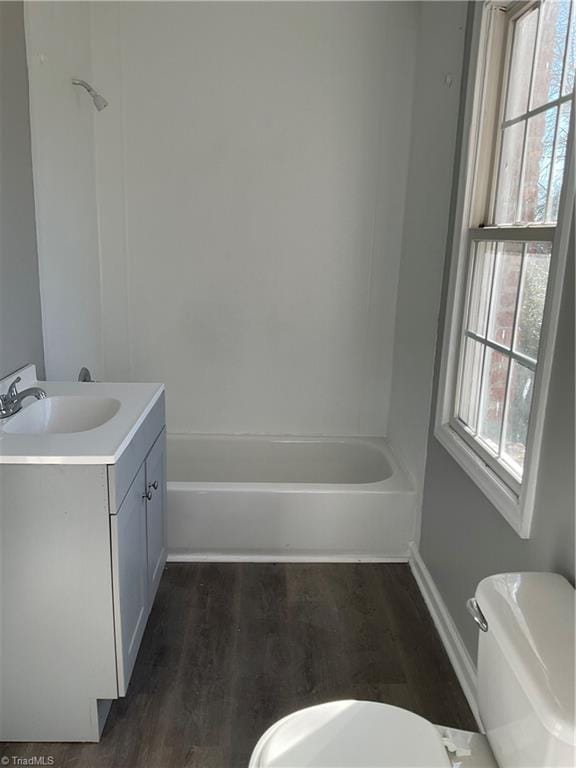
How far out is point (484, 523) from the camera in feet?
5.86

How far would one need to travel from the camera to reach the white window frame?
137 centimetres

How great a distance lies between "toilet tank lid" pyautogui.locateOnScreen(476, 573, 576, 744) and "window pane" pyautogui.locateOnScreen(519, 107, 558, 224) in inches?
Answer: 37.0

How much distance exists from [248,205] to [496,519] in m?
1.95

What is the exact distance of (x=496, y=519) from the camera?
1.70 m

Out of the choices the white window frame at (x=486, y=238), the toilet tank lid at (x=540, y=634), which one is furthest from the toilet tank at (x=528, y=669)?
the white window frame at (x=486, y=238)

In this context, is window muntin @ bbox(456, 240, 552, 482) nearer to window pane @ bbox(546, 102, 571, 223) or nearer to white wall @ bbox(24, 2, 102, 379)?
window pane @ bbox(546, 102, 571, 223)

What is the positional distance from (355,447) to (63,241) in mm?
1736

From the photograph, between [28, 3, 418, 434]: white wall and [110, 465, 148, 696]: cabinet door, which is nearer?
[110, 465, 148, 696]: cabinet door

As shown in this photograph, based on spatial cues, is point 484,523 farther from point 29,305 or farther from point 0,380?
point 29,305

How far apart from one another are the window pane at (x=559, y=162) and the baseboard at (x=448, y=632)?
1.36 meters

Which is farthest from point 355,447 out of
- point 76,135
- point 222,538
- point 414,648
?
point 76,135

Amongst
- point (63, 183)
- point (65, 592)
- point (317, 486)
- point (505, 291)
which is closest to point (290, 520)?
point (317, 486)

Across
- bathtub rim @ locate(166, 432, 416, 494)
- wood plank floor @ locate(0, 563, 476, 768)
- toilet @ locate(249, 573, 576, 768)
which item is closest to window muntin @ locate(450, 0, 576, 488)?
toilet @ locate(249, 573, 576, 768)

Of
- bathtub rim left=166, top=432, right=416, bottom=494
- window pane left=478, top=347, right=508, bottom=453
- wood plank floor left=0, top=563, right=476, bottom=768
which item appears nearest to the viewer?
wood plank floor left=0, top=563, right=476, bottom=768
